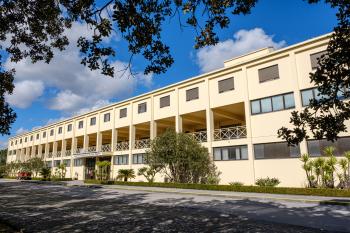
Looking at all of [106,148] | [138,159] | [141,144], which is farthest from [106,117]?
[138,159]

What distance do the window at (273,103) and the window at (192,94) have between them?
6543 mm

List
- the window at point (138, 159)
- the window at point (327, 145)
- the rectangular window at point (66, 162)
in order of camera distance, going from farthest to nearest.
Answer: the rectangular window at point (66, 162) < the window at point (138, 159) < the window at point (327, 145)

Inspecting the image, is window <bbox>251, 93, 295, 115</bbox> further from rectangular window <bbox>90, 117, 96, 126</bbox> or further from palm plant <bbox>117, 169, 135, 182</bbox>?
rectangular window <bbox>90, 117, 96, 126</bbox>

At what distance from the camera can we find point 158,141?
26.6m

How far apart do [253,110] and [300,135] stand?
1888 centimetres

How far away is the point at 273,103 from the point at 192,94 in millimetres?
9036

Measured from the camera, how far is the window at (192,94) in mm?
28766

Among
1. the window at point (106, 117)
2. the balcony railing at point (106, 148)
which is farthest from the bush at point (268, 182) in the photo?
the window at point (106, 117)

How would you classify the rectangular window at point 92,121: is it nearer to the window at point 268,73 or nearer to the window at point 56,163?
the window at point 56,163

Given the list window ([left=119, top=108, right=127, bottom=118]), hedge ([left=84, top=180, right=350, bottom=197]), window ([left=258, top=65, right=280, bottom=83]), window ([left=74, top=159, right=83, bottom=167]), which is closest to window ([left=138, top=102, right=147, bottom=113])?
window ([left=119, top=108, right=127, bottom=118])

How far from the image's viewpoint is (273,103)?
22.7 meters

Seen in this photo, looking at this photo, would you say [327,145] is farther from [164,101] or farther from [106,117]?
[106,117]

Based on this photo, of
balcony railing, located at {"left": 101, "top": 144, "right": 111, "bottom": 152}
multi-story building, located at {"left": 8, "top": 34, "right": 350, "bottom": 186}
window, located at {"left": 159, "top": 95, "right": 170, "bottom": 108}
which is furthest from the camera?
balcony railing, located at {"left": 101, "top": 144, "right": 111, "bottom": 152}

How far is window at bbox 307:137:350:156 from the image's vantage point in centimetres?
1853
